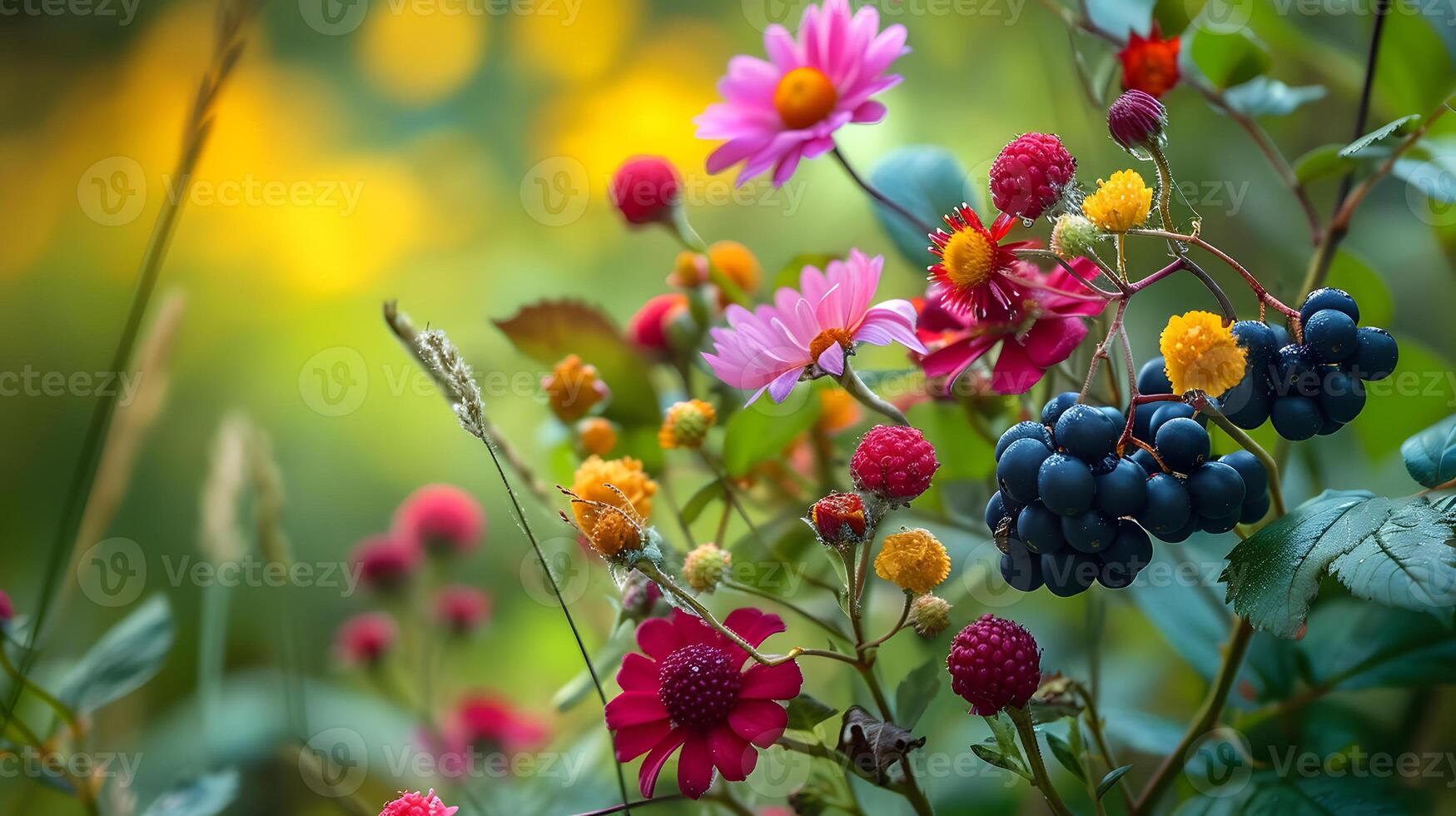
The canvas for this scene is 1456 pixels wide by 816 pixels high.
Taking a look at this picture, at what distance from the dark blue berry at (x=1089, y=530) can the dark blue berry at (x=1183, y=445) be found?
0.03 meters

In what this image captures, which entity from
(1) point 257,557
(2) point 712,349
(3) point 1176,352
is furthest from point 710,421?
(1) point 257,557

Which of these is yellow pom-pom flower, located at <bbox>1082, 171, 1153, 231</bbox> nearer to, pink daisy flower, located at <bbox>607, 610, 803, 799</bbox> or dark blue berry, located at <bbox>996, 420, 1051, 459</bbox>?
dark blue berry, located at <bbox>996, 420, 1051, 459</bbox>

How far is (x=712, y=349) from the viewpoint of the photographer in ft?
1.67

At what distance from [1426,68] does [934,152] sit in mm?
255

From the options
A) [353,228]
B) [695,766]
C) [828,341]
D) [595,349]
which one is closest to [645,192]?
[595,349]

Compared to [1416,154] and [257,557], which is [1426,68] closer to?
[1416,154]

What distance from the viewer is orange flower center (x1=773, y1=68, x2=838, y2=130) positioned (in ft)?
1.46

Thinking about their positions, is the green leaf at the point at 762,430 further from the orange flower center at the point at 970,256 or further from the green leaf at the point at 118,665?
the green leaf at the point at 118,665

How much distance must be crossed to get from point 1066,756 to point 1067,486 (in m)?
0.12

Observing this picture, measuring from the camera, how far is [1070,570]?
319 mm

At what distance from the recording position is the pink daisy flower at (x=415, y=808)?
33cm

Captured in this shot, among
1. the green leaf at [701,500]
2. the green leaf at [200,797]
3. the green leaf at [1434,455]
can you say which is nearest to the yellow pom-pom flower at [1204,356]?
the green leaf at [1434,455]

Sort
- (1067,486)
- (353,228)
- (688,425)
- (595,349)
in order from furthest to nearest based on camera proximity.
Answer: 1. (353,228)
2. (595,349)
3. (688,425)
4. (1067,486)

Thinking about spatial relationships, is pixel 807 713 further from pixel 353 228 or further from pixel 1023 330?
pixel 353 228
